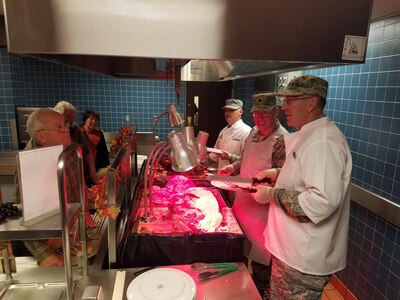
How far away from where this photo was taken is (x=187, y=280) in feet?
3.19

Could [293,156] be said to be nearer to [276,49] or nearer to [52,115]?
[276,49]

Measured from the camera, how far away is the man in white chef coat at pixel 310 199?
1383 mm

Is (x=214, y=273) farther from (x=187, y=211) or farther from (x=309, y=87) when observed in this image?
(x=309, y=87)

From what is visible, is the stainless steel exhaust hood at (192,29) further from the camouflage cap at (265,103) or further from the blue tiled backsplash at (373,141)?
the blue tiled backsplash at (373,141)

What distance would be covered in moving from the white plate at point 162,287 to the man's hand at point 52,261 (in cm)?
48

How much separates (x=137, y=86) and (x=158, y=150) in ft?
13.3

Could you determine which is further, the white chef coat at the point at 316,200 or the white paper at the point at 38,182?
the white chef coat at the point at 316,200

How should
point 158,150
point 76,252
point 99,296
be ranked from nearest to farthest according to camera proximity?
1. point 99,296
2. point 76,252
3. point 158,150

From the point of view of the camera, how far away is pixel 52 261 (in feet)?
4.02

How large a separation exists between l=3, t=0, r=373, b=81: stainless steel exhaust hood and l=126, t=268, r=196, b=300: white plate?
74 cm

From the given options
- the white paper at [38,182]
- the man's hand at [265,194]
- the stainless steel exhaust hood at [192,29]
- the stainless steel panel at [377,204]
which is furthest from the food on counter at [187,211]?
the stainless steel panel at [377,204]

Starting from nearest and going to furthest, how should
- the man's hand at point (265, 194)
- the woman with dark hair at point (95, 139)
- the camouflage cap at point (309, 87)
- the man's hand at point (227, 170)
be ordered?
the camouflage cap at point (309, 87) → the man's hand at point (265, 194) → the man's hand at point (227, 170) → the woman with dark hair at point (95, 139)

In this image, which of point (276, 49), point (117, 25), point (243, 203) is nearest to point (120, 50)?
point (117, 25)

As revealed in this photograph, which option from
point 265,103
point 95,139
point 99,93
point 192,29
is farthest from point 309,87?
point 99,93
